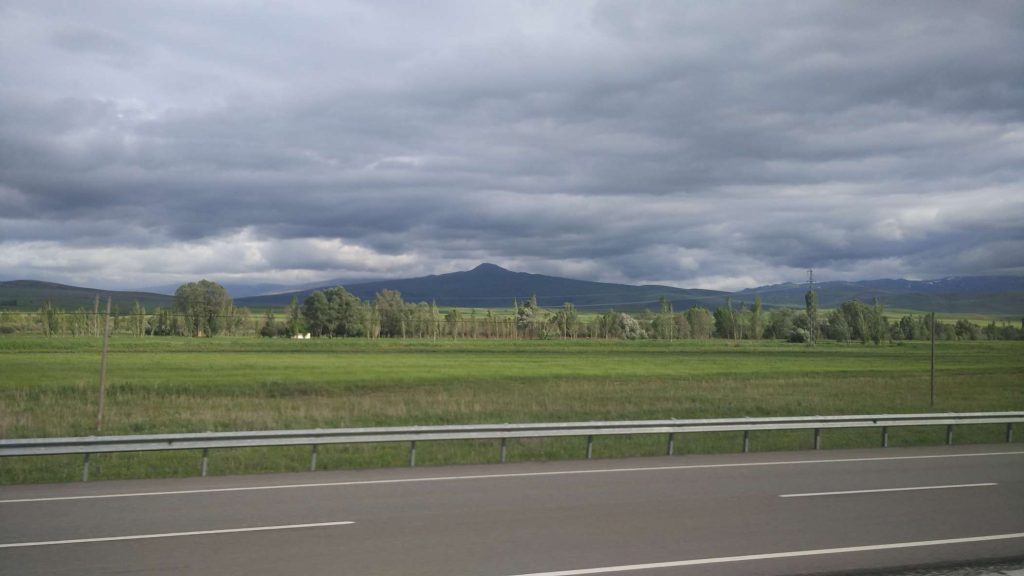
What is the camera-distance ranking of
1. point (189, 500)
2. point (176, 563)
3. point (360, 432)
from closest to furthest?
point (176, 563) → point (189, 500) → point (360, 432)

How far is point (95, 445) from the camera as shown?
1546 centimetres

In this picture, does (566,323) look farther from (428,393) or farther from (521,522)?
(521,522)

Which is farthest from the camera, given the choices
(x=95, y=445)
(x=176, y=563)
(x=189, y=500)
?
(x=95, y=445)

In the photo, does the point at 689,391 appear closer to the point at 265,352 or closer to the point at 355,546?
the point at 355,546

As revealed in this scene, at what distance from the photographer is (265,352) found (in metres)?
76.8

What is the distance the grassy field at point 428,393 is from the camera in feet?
69.6

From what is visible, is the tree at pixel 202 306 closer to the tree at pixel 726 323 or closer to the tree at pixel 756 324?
the tree at pixel 726 323

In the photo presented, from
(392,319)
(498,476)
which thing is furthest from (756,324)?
(498,476)

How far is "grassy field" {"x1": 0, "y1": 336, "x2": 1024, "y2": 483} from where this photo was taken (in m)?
21.2

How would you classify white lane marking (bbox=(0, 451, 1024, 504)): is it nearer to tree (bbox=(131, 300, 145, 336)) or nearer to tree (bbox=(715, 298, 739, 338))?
tree (bbox=(131, 300, 145, 336))

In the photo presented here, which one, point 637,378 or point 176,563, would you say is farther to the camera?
point 637,378

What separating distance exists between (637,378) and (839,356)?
38.4 m

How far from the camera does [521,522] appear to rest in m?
11.6

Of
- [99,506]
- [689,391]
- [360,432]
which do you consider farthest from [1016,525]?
[689,391]
